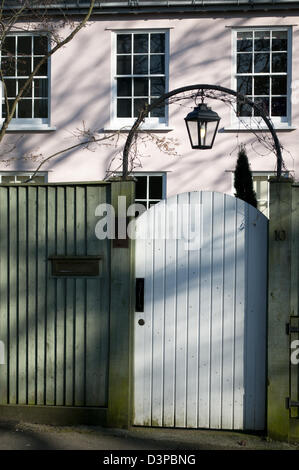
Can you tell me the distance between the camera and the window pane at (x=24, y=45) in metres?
15.9

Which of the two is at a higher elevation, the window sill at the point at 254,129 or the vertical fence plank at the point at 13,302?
the window sill at the point at 254,129

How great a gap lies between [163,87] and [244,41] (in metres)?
2.04

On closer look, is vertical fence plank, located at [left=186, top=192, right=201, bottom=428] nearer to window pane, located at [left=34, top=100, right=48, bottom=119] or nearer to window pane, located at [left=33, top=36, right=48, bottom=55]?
window pane, located at [left=34, top=100, right=48, bottom=119]

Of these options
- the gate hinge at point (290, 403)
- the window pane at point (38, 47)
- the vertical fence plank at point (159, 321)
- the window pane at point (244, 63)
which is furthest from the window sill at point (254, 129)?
the gate hinge at point (290, 403)

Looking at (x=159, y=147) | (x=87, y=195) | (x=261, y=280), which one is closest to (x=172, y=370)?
(x=261, y=280)

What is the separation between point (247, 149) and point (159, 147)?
191cm

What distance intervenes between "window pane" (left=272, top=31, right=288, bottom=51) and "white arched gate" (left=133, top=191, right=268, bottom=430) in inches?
383

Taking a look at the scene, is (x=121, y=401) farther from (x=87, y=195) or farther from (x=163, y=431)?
(x=87, y=195)

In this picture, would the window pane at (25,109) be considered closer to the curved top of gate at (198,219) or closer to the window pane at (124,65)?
the window pane at (124,65)

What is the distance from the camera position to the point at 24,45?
52.4 feet

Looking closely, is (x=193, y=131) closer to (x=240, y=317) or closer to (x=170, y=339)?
(x=240, y=317)

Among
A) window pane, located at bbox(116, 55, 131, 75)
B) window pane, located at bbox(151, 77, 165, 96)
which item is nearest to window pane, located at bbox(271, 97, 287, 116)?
window pane, located at bbox(151, 77, 165, 96)

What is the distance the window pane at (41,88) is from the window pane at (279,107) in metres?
5.13

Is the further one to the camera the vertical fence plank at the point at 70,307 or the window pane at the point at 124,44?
the window pane at the point at 124,44
